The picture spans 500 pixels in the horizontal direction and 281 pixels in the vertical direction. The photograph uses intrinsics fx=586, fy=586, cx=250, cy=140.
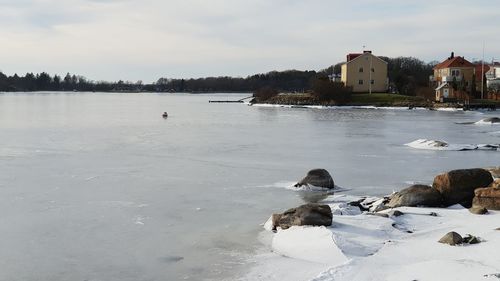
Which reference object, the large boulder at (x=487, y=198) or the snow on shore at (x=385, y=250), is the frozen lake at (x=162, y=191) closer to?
the snow on shore at (x=385, y=250)

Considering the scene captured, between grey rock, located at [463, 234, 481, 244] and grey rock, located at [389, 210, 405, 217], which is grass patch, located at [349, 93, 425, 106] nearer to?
grey rock, located at [389, 210, 405, 217]

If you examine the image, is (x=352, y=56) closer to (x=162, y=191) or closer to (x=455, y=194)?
(x=162, y=191)

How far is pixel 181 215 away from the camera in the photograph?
10836mm

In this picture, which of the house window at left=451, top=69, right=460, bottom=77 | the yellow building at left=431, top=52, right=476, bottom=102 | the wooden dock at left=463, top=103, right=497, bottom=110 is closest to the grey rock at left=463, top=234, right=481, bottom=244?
the wooden dock at left=463, top=103, right=497, bottom=110

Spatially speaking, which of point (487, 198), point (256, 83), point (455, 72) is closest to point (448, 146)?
point (487, 198)

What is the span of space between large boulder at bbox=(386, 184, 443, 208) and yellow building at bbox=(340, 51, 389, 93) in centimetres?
6269

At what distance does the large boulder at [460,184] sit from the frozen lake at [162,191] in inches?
84.8

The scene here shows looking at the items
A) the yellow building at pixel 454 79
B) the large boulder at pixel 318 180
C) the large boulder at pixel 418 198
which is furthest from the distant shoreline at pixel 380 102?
the large boulder at pixel 418 198

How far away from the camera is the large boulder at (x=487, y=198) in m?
10.1

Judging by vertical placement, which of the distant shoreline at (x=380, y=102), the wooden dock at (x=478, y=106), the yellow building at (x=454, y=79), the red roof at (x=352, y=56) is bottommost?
the wooden dock at (x=478, y=106)

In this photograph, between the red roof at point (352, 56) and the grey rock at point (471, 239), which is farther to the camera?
the red roof at point (352, 56)

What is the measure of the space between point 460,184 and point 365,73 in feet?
209

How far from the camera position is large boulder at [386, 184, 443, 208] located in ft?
35.5

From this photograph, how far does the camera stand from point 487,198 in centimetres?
1023
